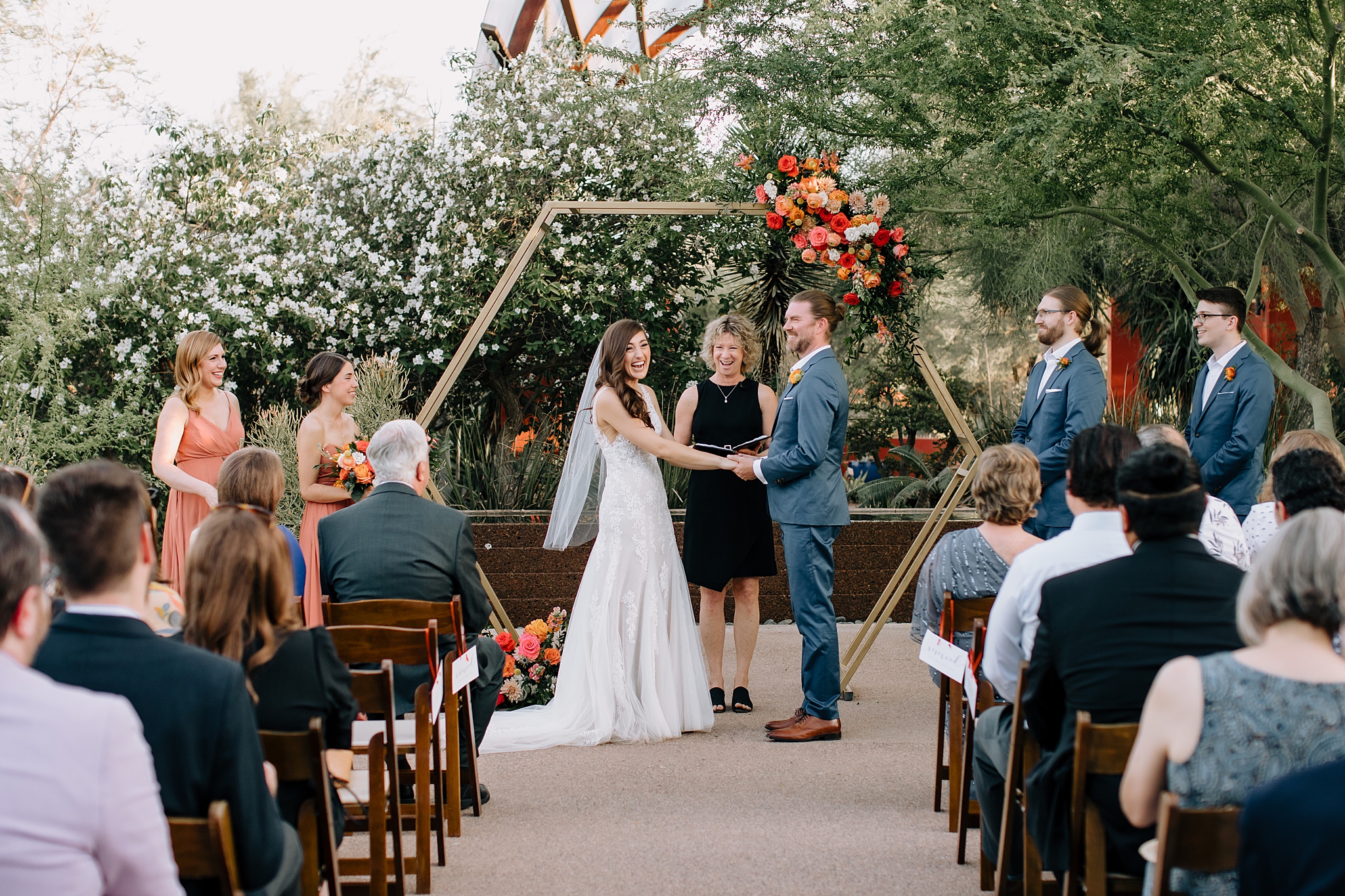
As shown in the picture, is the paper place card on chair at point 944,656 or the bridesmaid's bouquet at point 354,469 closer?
the paper place card on chair at point 944,656

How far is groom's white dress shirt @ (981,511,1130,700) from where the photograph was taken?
9.89 feet

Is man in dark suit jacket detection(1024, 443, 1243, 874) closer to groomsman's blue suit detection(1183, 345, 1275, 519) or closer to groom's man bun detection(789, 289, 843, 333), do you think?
groomsman's blue suit detection(1183, 345, 1275, 519)

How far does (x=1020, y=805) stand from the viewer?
9.67ft

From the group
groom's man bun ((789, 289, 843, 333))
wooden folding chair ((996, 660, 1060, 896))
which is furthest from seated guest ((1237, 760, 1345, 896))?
groom's man bun ((789, 289, 843, 333))

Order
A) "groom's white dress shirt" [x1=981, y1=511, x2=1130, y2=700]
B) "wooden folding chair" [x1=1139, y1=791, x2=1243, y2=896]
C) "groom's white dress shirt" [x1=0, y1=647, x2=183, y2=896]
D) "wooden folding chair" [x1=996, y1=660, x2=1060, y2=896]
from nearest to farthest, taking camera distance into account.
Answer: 1. "groom's white dress shirt" [x1=0, y1=647, x2=183, y2=896]
2. "wooden folding chair" [x1=1139, y1=791, x2=1243, y2=896]
3. "wooden folding chair" [x1=996, y1=660, x2=1060, y2=896]
4. "groom's white dress shirt" [x1=981, y1=511, x2=1130, y2=700]

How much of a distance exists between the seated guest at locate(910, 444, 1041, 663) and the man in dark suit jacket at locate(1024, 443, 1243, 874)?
1.10m

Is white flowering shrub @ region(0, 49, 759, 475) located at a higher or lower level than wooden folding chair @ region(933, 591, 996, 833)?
higher

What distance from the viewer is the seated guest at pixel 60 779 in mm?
1604

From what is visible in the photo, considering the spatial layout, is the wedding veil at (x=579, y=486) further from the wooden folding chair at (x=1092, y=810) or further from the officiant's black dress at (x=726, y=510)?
the wooden folding chair at (x=1092, y=810)

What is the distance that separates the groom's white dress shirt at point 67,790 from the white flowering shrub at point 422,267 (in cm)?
784

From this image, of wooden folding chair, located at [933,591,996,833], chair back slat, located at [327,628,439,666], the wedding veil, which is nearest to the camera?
chair back slat, located at [327,628,439,666]

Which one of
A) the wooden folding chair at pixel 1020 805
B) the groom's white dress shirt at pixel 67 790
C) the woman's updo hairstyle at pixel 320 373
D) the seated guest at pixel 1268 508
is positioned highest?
the woman's updo hairstyle at pixel 320 373

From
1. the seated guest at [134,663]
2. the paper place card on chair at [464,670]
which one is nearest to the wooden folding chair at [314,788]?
the seated guest at [134,663]

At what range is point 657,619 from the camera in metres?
5.25
